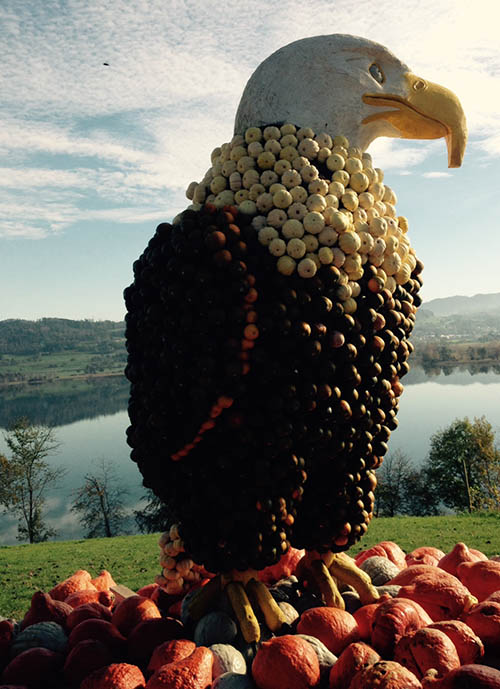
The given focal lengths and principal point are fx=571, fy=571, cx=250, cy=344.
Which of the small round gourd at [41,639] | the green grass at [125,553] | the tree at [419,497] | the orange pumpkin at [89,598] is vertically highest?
the small round gourd at [41,639]

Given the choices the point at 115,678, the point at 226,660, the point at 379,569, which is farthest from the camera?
the point at 379,569

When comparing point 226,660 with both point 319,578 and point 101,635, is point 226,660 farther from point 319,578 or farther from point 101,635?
point 319,578

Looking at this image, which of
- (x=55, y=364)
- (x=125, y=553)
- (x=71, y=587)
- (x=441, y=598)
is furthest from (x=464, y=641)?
(x=55, y=364)

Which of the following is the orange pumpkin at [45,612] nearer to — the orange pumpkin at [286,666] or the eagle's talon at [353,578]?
the orange pumpkin at [286,666]

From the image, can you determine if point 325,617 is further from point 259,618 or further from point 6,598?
point 6,598

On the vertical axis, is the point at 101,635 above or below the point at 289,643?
below

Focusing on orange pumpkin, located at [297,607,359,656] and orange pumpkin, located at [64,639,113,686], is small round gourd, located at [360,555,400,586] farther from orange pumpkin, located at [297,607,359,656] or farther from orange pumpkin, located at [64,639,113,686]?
orange pumpkin, located at [64,639,113,686]

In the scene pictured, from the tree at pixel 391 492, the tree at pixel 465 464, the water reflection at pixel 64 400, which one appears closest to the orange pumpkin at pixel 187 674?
the tree at pixel 465 464
